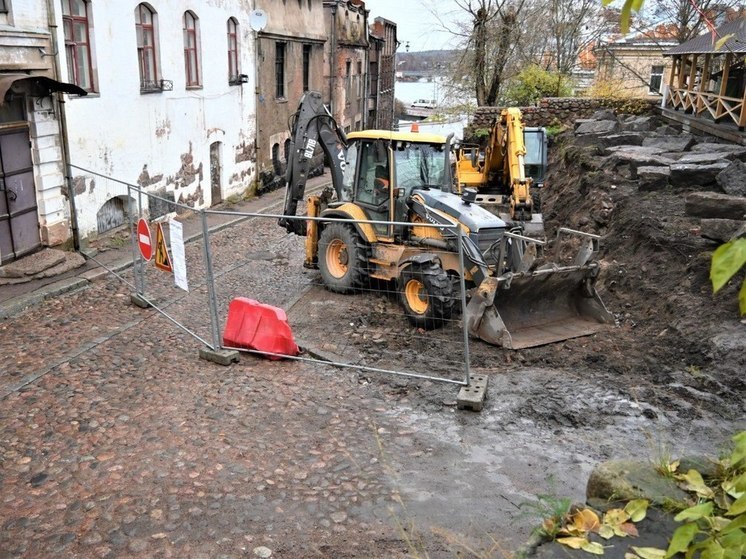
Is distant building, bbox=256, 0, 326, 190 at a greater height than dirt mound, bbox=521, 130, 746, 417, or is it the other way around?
distant building, bbox=256, 0, 326, 190

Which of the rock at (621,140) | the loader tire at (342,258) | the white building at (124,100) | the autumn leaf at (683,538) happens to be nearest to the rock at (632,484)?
the autumn leaf at (683,538)

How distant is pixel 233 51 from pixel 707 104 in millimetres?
13317

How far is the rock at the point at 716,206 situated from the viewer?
31.0 feet

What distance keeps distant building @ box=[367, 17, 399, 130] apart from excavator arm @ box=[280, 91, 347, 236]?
24.6 meters

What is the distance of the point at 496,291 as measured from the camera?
7.98 meters

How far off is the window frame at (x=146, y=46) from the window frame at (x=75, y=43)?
1.57 metres

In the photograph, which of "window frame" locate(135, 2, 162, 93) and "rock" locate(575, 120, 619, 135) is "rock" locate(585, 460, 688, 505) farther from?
"rock" locate(575, 120, 619, 135)

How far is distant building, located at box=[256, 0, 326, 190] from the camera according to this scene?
20.3 m

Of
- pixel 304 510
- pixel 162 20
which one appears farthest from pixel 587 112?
pixel 304 510

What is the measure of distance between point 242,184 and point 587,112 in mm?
13118

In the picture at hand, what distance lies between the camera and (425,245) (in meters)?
9.39

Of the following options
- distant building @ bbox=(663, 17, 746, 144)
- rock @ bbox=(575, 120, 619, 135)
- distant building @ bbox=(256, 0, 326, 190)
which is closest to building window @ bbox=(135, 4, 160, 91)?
distant building @ bbox=(256, 0, 326, 190)

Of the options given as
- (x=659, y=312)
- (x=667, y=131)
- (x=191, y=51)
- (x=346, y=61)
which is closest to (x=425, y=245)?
(x=659, y=312)

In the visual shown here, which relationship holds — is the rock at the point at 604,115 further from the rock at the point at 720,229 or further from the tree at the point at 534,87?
the rock at the point at 720,229
